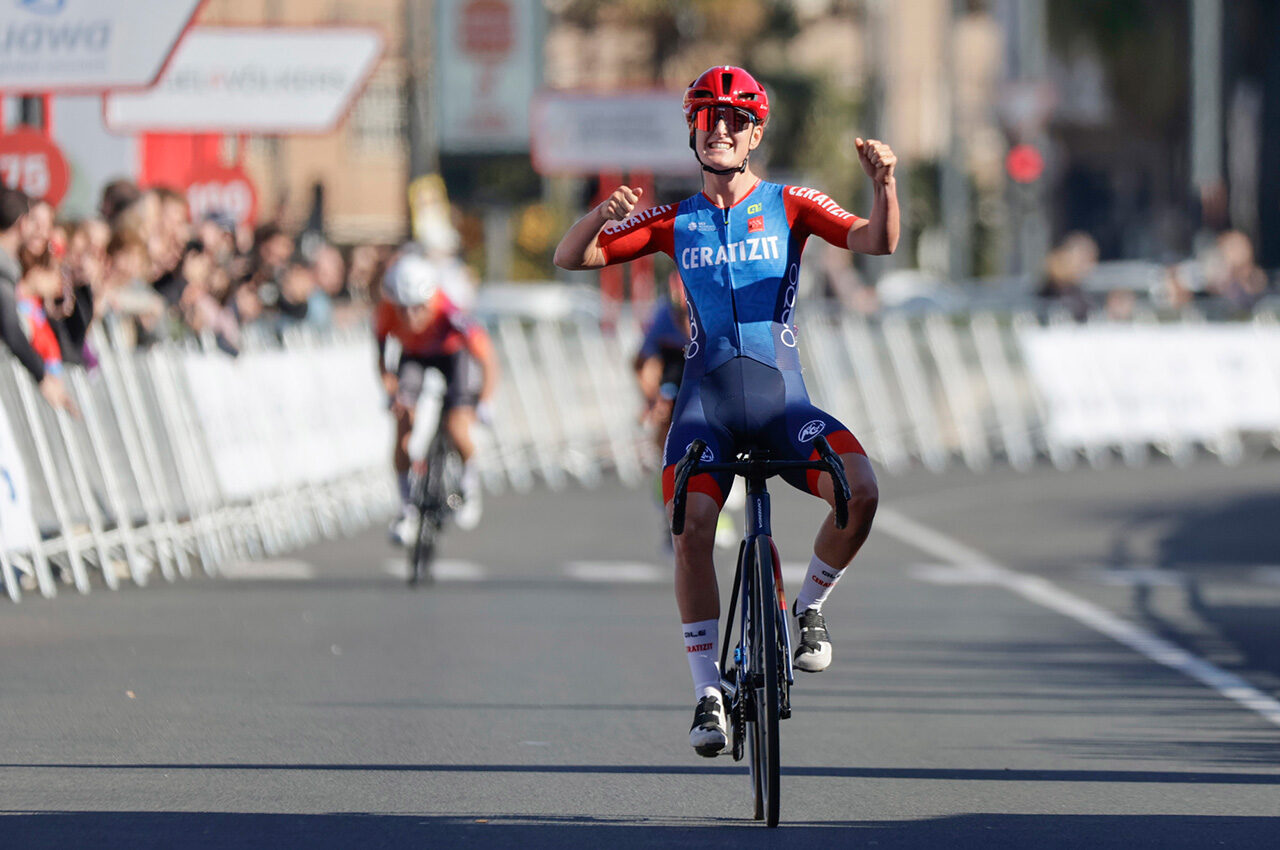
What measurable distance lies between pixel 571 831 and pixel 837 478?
4.07ft

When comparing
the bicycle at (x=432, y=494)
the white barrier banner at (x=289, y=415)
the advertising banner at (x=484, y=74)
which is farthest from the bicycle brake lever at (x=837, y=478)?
the advertising banner at (x=484, y=74)

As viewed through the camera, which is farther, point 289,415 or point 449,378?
point 289,415

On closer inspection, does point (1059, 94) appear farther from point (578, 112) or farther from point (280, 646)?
point (280, 646)

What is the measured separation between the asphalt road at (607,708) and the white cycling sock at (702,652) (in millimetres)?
391

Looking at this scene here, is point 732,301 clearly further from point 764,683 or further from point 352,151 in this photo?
point 352,151

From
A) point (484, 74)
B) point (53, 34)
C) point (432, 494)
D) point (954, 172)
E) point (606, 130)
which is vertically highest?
point (484, 74)

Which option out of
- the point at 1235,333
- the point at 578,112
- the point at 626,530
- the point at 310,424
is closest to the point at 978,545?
the point at 626,530

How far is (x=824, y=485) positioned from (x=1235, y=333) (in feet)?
64.0

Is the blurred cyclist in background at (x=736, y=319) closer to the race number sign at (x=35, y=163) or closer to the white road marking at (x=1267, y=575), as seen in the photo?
the white road marking at (x=1267, y=575)

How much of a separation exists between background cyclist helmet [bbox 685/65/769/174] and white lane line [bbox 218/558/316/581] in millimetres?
7840

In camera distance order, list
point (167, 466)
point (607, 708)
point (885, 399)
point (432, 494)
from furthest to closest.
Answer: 1. point (885, 399)
2. point (167, 466)
3. point (432, 494)
4. point (607, 708)

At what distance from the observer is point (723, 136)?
789 centimetres

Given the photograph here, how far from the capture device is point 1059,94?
5953cm

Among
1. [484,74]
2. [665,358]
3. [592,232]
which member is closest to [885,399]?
[665,358]
